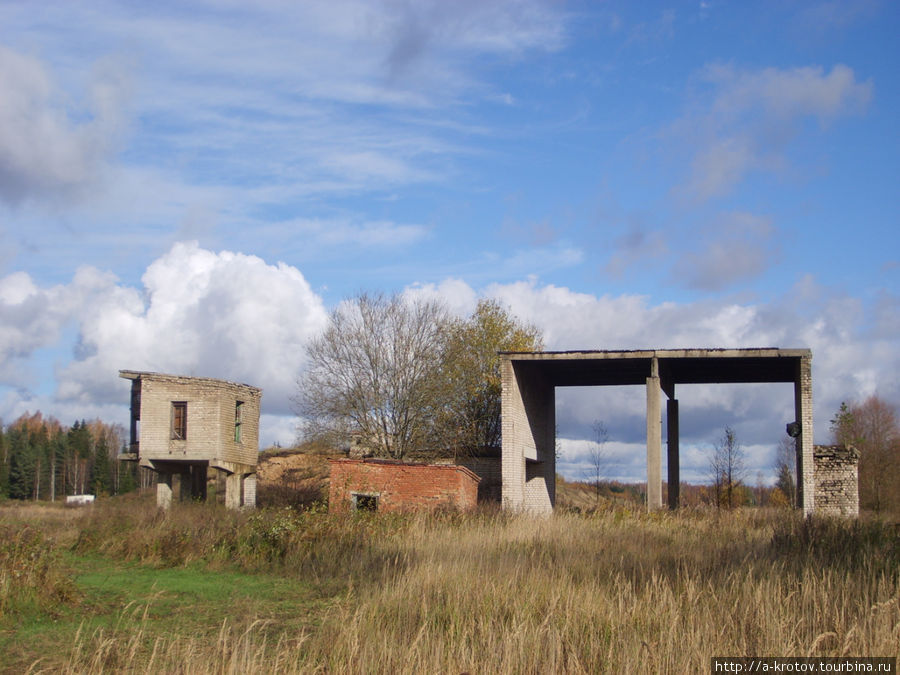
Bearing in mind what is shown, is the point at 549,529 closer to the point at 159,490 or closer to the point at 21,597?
the point at 21,597

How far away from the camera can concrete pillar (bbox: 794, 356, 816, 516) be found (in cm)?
2394

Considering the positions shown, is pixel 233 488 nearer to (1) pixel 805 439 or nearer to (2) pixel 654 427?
(2) pixel 654 427

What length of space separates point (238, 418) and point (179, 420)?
8.68 ft

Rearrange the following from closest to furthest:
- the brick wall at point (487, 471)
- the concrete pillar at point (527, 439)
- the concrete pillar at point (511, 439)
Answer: the concrete pillar at point (511, 439) < the concrete pillar at point (527, 439) < the brick wall at point (487, 471)

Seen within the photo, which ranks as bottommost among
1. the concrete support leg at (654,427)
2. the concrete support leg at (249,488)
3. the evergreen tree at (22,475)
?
the evergreen tree at (22,475)

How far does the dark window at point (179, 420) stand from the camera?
3241cm

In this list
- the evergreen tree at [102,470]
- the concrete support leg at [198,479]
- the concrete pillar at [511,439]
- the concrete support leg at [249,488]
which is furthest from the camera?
the evergreen tree at [102,470]

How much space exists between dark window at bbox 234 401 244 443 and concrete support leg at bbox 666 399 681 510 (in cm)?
1746

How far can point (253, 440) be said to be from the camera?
117 feet

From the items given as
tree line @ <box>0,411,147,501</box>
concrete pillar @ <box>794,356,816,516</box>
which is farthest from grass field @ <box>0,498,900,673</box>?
tree line @ <box>0,411,147,501</box>

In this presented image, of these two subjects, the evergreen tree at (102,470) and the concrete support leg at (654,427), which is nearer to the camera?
the concrete support leg at (654,427)

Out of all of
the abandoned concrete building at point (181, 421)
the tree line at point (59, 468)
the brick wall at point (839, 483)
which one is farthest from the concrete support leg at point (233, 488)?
the tree line at point (59, 468)

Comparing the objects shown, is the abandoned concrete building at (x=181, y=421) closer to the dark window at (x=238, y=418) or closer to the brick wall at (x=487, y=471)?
the dark window at (x=238, y=418)

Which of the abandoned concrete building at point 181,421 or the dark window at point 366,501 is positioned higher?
the abandoned concrete building at point 181,421
